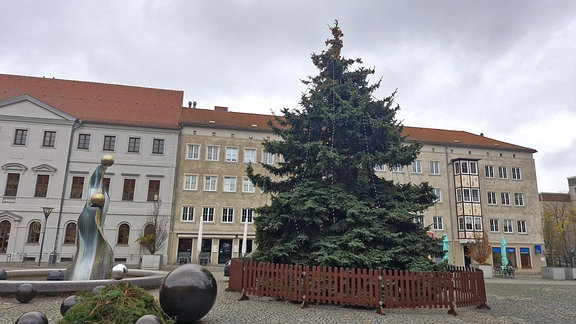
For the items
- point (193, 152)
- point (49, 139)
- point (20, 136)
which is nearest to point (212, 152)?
point (193, 152)

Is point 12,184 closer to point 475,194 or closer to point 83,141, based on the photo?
point 83,141

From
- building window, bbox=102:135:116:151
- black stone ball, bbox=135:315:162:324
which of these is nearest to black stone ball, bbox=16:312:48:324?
black stone ball, bbox=135:315:162:324

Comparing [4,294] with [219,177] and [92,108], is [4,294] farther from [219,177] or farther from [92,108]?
[92,108]

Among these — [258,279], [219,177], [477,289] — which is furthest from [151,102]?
[477,289]

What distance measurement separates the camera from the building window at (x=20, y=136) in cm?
3350

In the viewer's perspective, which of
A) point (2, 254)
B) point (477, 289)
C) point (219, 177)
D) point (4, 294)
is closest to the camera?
point (4, 294)

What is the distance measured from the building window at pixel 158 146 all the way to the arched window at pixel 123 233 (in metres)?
7.10

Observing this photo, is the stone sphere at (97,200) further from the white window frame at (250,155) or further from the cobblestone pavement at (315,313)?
the white window frame at (250,155)

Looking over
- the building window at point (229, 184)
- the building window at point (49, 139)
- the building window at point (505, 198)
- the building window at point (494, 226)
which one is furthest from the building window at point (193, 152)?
the building window at point (505, 198)

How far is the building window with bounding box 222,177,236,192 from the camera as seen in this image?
3644 cm

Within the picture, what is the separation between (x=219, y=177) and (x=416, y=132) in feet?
76.0

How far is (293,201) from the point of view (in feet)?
40.9

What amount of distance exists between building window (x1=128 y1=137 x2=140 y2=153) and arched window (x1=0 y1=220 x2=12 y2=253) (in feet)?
37.0

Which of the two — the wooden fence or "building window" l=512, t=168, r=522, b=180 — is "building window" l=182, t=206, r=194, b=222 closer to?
the wooden fence
